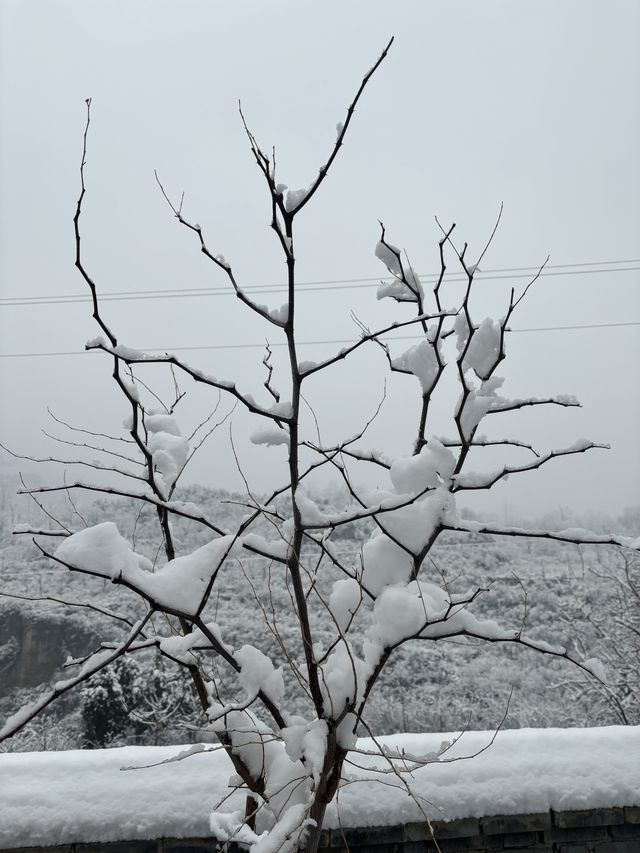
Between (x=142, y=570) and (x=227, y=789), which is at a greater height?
(x=142, y=570)

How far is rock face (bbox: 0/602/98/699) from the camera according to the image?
7.18 m

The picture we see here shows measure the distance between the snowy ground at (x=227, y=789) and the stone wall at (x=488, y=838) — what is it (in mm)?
33

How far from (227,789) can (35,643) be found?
7.08 metres

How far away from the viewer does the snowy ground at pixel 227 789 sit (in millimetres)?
1483

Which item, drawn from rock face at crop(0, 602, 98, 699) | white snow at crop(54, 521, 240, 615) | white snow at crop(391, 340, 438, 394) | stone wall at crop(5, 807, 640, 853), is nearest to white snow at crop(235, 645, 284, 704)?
white snow at crop(54, 521, 240, 615)

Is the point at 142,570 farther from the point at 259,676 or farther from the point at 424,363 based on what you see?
the point at 424,363

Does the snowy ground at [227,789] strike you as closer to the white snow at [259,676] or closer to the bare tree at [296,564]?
the bare tree at [296,564]

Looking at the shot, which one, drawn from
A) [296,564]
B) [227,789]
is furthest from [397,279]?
[227,789]

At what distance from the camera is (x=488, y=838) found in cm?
161

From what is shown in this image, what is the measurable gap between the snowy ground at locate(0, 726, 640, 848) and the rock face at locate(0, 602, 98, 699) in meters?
6.44

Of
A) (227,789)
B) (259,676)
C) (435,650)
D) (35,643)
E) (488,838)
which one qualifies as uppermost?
(259,676)

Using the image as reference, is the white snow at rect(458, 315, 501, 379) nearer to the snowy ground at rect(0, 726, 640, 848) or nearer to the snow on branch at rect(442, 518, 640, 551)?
the snow on branch at rect(442, 518, 640, 551)

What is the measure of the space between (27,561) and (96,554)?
9689mm

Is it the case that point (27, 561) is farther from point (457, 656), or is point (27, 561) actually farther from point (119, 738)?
point (457, 656)
